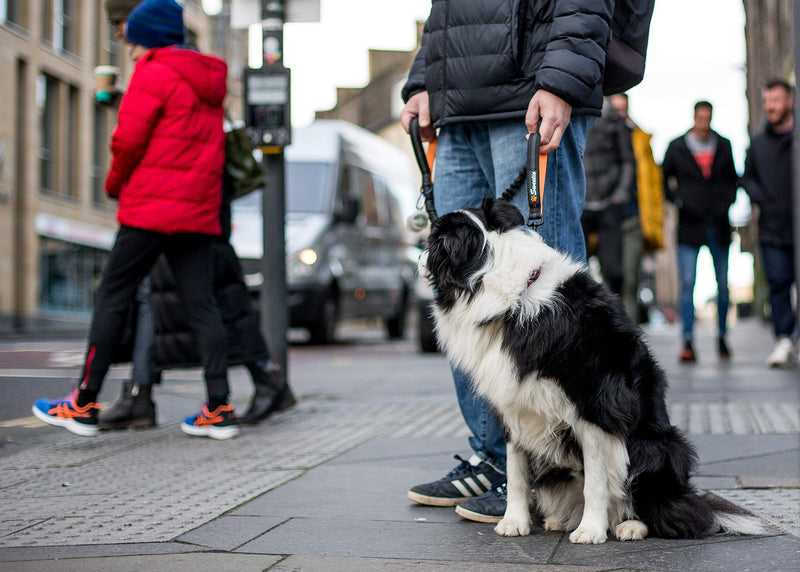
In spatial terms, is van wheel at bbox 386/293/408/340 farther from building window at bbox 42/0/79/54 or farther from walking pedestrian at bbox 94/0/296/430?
walking pedestrian at bbox 94/0/296/430

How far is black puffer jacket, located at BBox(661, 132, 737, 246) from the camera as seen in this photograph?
9.12 meters

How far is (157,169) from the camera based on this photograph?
493cm

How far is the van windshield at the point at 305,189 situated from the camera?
13414 mm

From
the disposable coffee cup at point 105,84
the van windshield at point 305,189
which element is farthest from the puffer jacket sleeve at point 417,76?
the van windshield at point 305,189

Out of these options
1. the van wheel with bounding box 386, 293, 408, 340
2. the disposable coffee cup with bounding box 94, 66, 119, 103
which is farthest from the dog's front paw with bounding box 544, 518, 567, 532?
the van wheel with bounding box 386, 293, 408, 340

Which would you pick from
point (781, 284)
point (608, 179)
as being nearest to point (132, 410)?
point (608, 179)

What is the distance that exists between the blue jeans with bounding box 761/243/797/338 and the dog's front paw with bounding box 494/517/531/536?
20.3 feet

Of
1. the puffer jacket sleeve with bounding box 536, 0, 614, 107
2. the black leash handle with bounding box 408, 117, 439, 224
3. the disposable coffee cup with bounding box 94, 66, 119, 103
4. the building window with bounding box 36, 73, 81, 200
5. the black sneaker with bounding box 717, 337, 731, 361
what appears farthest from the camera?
the building window with bounding box 36, 73, 81, 200

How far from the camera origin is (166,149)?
16.3 feet

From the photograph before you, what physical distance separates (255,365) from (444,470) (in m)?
1.95

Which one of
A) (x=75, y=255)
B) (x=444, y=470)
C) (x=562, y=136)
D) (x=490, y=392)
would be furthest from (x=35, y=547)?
(x=75, y=255)

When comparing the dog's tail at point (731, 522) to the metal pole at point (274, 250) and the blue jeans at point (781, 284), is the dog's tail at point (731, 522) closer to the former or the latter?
the metal pole at point (274, 250)

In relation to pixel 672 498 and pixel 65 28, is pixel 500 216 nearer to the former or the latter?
pixel 672 498

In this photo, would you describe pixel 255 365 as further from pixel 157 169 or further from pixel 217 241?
pixel 157 169
